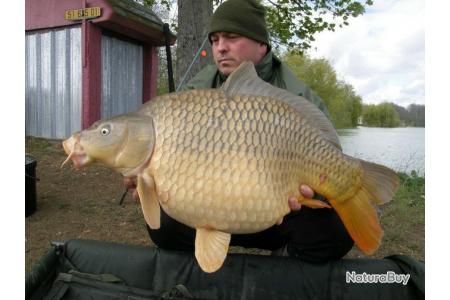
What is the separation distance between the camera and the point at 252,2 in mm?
1244

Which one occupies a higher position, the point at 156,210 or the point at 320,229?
the point at 156,210

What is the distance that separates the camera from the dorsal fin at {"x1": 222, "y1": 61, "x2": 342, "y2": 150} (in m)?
0.82

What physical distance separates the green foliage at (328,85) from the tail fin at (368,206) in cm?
1319

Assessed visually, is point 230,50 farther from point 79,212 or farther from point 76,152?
point 79,212

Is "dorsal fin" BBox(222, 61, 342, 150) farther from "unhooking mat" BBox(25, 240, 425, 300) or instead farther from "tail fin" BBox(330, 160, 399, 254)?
"unhooking mat" BBox(25, 240, 425, 300)

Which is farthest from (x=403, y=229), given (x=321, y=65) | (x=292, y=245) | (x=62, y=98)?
(x=321, y=65)

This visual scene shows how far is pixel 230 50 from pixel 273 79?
0.63 ft

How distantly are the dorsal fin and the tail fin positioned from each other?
0.11m

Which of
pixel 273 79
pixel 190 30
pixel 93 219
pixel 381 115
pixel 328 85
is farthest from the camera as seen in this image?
pixel 328 85

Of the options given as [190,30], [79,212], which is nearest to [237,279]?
[79,212]

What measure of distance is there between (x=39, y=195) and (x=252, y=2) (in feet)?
5.85

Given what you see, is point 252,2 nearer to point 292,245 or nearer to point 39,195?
point 292,245

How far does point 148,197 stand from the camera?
76 cm

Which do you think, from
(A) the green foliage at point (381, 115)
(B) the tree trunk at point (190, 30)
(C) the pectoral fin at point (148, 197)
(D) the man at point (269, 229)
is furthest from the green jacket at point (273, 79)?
(A) the green foliage at point (381, 115)
